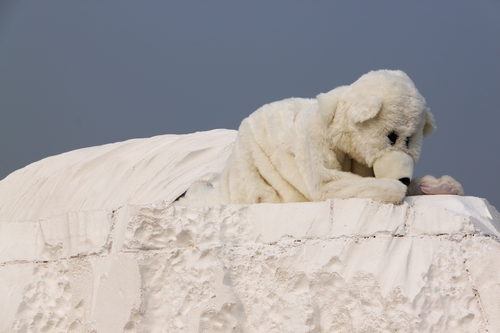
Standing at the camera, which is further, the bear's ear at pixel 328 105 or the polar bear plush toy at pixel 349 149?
the bear's ear at pixel 328 105

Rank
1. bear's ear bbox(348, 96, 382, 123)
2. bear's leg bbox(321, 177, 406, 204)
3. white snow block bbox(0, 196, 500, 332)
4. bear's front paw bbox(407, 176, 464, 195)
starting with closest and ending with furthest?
white snow block bbox(0, 196, 500, 332) → bear's leg bbox(321, 177, 406, 204) → bear's ear bbox(348, 96, 382, 123) → bear's front paw bbox(407, 176, 464, 195)

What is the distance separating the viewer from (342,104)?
3.73 meters

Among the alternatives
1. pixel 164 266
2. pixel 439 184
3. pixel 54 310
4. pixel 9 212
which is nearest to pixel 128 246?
pixel 164 266

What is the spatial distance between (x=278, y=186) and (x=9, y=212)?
3.22m

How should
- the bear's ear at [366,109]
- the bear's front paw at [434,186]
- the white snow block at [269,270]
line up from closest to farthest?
1. the white snow block at [269,270]
2. the bear's ear at [366,109]
3. the bear's front paw at [434,186]

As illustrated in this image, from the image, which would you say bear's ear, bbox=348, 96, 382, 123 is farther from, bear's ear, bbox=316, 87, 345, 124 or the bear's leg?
the bear's leg

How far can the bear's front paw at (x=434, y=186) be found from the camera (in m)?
3.67

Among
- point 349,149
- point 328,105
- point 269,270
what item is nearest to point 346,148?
point 349,149

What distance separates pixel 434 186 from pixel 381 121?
1.40 ft

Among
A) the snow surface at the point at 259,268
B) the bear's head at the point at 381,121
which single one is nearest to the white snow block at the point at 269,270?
the snow surface at the point at 259,268

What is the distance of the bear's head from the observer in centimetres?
358

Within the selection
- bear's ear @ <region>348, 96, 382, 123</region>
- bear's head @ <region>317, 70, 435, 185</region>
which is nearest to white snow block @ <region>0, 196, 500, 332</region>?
bear's head @ <region>317, 70, 435, 185</region>

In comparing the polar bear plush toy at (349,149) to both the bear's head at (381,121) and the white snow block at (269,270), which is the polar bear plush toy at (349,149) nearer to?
the bear's head at (381,121)

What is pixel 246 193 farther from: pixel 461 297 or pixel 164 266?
pixel 461 297
